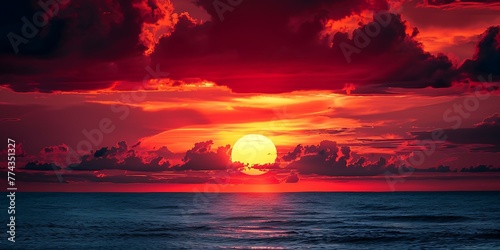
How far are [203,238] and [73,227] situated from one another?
80.6 feet

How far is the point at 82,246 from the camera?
62.7 metres

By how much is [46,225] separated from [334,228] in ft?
133

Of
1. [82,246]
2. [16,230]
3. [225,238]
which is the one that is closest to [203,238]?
[225,238]

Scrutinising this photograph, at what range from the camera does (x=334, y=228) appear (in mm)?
82500

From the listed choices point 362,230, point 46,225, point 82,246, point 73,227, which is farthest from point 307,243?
point 46,225

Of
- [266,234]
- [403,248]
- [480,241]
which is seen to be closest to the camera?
[403,248]

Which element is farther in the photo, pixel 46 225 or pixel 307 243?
pixel 46 225

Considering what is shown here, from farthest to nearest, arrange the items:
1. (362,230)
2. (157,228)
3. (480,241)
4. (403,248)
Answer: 1. (157,228)
2. (362,230)
3. (480,241)
4. (403,248)

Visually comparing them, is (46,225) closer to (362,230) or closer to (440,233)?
(362,230)

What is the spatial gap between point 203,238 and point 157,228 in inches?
656

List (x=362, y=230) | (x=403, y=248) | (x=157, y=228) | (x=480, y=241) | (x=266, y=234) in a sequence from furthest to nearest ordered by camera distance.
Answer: (x=157, y=228) → (x=362, y=230) → (x=266, y=234) → (x=480, y=241) → (x=403, y=248)

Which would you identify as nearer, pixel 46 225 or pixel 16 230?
pixel 16 230

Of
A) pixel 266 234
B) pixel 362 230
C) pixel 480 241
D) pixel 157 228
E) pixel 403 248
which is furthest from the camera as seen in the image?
pixel 157 228

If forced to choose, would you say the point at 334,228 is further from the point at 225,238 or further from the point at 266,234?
the point at 225,238
